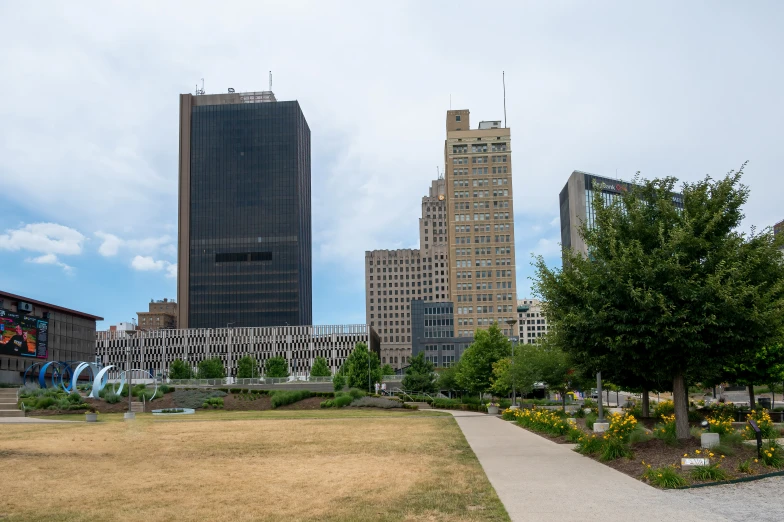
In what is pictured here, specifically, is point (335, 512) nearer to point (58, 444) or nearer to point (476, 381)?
point (58, 444)

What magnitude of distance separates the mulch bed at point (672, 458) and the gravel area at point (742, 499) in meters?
0.60

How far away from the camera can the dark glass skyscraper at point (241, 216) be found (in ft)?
620

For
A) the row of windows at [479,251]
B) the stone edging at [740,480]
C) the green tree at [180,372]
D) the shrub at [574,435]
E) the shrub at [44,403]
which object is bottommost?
the green tree at [180,372]

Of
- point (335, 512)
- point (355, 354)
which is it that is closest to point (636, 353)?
point (335, 512)

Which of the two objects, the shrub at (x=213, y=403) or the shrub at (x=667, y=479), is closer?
the shrub at (x=667, y=479)

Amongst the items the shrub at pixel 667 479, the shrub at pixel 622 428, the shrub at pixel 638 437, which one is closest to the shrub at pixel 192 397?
the shrub at pixel 622 428

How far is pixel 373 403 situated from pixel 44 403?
2414cm

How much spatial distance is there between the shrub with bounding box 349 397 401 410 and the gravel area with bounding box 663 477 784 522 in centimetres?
4310

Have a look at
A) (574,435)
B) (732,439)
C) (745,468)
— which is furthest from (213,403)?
(745,468)

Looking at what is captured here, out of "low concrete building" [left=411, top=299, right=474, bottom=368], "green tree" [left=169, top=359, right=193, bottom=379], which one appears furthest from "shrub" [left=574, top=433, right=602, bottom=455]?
"low concrete building" [left=411, top=299, right=474, bottom=368]

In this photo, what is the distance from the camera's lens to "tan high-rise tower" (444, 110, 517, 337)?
6088 inches

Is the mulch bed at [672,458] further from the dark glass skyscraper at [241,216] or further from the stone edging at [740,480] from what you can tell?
the dark glass skyscraper at [241,216]

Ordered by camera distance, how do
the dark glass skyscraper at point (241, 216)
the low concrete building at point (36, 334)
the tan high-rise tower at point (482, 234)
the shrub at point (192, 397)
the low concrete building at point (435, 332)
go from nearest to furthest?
the shrub at point (192, 397), the low concrete building at point (36, 334), the tan high-rise tower at point (482, 234), the low concrete building at point (435, 332), the dark glass skyscraper at point (241, 216)

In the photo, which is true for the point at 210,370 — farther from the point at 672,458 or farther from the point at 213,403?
the point at 672,458
